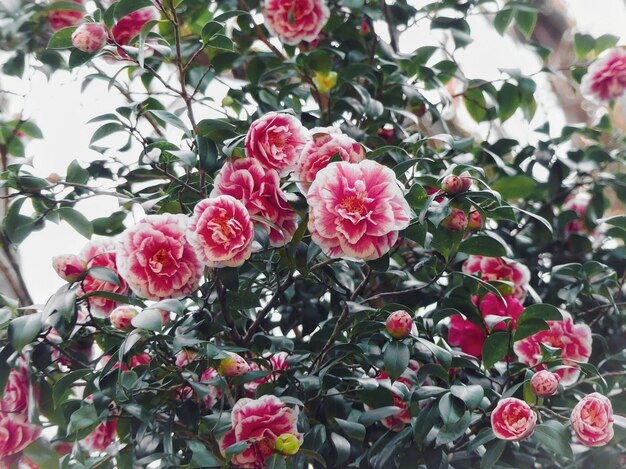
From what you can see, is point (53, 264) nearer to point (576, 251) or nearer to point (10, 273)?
point (10, 273)

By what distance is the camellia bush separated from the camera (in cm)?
88

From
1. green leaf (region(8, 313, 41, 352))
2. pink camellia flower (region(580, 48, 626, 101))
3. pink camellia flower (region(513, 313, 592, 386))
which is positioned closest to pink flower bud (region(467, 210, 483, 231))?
pink camellia flower (region(513, 313, 592, 386))

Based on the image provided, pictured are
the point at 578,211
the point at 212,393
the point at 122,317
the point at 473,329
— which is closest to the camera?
the point at 122,317

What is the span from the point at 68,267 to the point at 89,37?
30 cm

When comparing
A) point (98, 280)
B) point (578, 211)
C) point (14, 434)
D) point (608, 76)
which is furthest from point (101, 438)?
point (608, 76)

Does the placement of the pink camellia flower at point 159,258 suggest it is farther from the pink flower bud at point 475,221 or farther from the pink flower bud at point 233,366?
the pink flower bud at point 475,221

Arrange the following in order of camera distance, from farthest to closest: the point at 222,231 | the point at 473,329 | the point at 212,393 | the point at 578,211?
the point at 578,211
the point at 473,329
the point at 212,393
the point at 222,231

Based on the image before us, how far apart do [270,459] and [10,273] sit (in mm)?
764

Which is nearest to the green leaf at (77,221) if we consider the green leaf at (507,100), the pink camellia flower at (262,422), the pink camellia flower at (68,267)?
the pink camellia flower at (68,267)

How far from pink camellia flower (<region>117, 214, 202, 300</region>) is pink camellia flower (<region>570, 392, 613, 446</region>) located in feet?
1.68

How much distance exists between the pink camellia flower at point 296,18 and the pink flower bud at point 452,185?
562mm

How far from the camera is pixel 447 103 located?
1369mm

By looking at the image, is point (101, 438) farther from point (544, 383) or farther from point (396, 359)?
point (544, 383)

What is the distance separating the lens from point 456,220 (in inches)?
35.9
